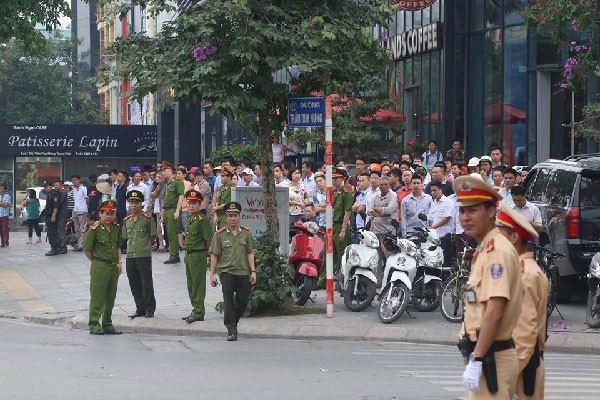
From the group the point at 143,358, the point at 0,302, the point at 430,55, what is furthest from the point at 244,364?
the point at 430,55

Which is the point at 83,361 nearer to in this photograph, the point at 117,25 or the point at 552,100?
the point at 552,100

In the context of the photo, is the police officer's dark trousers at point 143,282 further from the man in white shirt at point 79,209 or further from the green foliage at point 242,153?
the green foliage at point 242,153

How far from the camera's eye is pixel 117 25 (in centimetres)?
6662

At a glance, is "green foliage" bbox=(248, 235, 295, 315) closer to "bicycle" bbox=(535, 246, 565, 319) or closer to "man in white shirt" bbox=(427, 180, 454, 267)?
"man in white shirt" bbox=(427, 180, 454, 267)

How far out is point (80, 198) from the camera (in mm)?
28797

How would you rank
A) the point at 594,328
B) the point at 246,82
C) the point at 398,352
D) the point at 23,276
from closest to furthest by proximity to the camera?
1. the point at 398,352
2. the point at 594,328
3. the point at 246,82
4. the point at 23,276

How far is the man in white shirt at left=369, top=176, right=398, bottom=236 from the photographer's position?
18031 millimetres

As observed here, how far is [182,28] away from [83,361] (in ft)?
17.4

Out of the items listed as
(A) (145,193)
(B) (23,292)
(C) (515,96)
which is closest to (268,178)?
(B) (23,292)

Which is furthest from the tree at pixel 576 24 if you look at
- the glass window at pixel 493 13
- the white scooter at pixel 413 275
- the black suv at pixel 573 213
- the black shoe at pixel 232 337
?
the glass window at pixel 493 13

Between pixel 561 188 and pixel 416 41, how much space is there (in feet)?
Result: 52.8

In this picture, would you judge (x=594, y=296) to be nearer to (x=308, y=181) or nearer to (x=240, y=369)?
(x=240, y=369)

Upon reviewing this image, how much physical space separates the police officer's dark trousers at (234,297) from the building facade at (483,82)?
11.2 metres

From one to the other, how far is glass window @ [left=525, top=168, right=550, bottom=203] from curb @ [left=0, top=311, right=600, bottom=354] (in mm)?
2886
